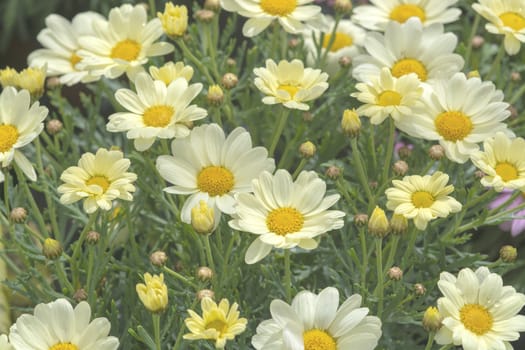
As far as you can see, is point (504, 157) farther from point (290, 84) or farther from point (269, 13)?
point (269, 13)

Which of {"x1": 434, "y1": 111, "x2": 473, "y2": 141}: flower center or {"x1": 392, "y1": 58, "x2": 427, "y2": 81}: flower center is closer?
{"x1": 434, "y1": 111, "x2": 473, "y2": 141}: flower center

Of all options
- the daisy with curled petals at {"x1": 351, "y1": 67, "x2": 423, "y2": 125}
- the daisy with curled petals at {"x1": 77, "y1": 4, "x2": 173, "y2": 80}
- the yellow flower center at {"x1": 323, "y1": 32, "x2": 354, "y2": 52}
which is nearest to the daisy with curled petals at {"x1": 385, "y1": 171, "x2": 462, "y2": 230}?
the daisy with curled petals at {"x1": 351, "y1": 67, "x2": 423, "y2": 125}

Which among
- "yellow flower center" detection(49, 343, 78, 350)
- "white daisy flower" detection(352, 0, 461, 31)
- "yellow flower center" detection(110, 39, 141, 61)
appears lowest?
"yellow flower center" detection(49, 343, 78, 350)

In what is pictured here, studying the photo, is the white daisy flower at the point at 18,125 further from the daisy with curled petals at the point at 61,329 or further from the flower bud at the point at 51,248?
the daisy with curled petals at the point at 61,329

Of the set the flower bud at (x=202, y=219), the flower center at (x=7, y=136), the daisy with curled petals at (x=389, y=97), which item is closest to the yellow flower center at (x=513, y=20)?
the daisy with curled petals at (x=389, y=97)

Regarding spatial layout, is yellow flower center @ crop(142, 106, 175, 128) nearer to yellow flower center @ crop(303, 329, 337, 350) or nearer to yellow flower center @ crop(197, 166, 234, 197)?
yellow flower center @ crop(197, 166, 234, 197)

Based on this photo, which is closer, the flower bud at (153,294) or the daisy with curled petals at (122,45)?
the flower bud at (153,294)

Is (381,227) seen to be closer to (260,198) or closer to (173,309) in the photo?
(260,198)
